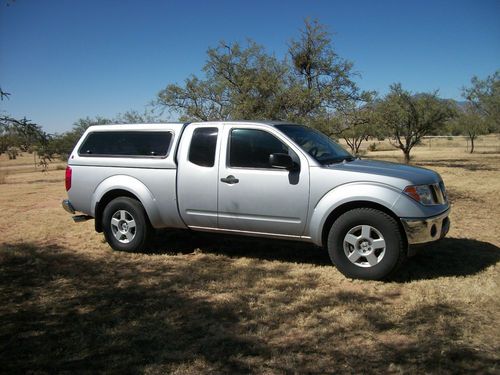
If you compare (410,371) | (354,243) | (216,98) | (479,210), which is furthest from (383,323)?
(216,98)

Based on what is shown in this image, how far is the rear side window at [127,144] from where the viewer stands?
20.9 ft

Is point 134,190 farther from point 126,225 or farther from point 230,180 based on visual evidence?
point 230,180

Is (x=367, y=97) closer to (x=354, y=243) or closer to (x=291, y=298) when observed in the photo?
(x=354, y=243)

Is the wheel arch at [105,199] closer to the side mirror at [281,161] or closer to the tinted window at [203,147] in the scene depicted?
the tinted window at [203,147]

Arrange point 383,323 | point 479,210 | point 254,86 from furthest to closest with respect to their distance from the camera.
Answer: point 254,86, point 479,210, point 383,323

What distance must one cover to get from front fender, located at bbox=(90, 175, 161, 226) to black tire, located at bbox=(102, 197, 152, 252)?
15cm

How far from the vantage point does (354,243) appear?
201 inches

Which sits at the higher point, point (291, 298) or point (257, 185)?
point (257, 185)

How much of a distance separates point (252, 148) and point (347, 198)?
1.40 m

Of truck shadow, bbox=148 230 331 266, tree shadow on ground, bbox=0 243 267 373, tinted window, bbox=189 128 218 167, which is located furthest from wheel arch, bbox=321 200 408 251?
tinted window, bbox=189 128 218 167

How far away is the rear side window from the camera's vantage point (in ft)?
20.9

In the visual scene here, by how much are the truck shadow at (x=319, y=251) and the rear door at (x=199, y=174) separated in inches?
28.8

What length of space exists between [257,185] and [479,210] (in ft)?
20.0

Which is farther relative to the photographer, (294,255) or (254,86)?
(254,86)
